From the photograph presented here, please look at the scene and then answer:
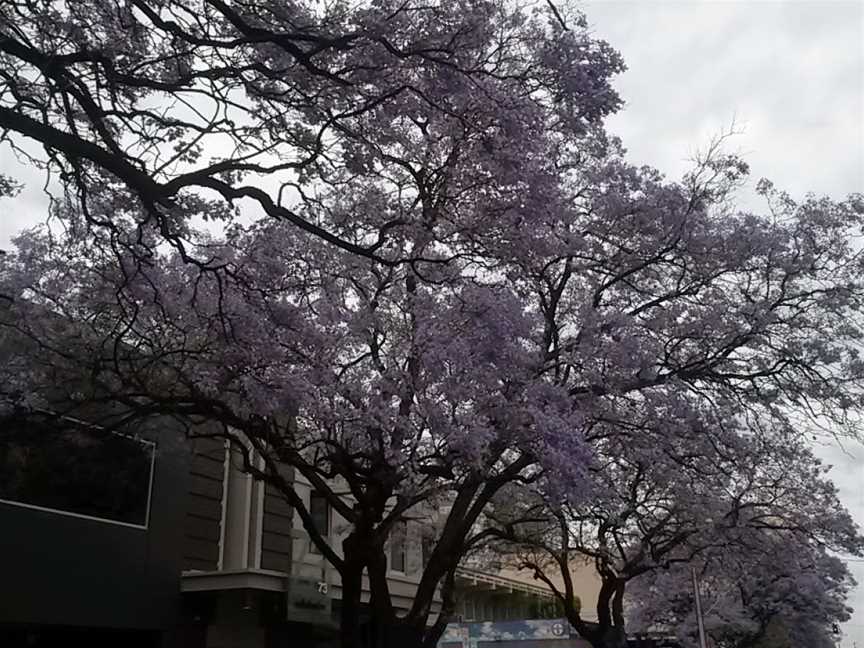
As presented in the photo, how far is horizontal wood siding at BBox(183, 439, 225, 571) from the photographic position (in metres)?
17.5

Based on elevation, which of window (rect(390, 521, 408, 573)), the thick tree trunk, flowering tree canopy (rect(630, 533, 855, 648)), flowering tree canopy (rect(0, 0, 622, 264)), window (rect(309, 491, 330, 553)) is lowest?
the thick tree trunk

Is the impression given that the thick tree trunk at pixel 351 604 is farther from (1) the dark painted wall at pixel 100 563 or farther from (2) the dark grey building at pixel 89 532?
(1) the dark painted wall at pixel 100 563

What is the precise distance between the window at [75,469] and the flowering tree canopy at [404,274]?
3.11 ft

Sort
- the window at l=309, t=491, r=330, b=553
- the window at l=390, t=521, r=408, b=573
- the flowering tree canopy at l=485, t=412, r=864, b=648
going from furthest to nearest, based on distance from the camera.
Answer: the window at l=309, t=491, r=330, b=553, the window at l=390, t=521, r=408, b=573, the flowering tree canopy at l=485, t=412, r=864, b=648

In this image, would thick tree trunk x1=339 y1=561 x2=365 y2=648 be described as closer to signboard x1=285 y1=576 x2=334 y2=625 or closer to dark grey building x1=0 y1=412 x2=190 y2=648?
dark grey building x1=0 y1=412 x2=190 y2=648

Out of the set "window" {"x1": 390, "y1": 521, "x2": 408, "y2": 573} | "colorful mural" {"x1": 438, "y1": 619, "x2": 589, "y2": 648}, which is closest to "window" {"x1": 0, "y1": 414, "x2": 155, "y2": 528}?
"window" {"x1": 390, "y1": 521, "x2": 408, "y2": 573}

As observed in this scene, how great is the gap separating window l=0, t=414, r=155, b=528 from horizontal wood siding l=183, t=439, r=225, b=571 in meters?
1.20

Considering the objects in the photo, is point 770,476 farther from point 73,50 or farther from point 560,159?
point 73,50

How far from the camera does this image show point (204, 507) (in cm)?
1791

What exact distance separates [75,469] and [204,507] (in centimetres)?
316

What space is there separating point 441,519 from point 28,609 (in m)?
10.5

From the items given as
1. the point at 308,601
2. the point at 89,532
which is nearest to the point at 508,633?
the point at 308,601

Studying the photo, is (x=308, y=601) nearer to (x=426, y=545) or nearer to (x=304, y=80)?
(x=426, y=545)

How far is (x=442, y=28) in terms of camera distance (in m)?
9.30
